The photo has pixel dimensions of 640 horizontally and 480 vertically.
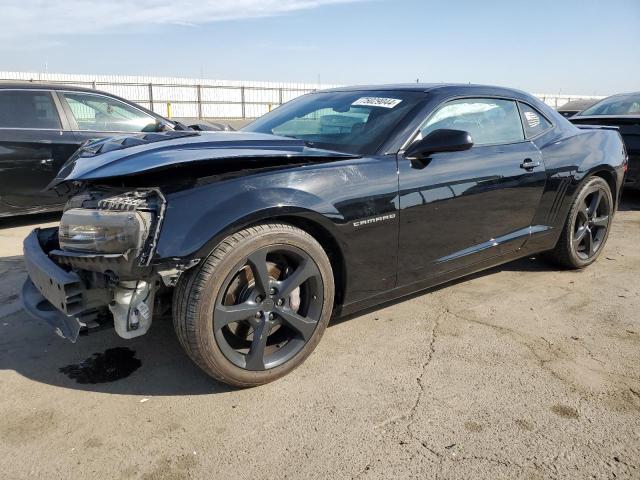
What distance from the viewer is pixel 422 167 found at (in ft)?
10.0

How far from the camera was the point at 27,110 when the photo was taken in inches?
218

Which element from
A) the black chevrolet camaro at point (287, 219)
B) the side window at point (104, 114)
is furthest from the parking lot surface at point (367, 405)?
the side window at point (104, 114)

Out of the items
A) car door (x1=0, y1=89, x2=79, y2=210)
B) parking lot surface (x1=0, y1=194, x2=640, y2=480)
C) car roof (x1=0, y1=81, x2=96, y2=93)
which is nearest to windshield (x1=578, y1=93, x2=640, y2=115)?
parking lot surface (x1=0, y1=194, x2=640, y2=480)

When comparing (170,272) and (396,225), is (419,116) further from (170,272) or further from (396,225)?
(170,272)

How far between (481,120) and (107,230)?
255cm

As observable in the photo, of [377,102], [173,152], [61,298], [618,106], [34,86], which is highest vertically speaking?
[34,86]

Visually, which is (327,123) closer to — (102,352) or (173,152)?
(173,152)

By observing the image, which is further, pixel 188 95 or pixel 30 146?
pixel 188 95

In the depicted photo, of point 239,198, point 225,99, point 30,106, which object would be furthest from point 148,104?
point 239,198

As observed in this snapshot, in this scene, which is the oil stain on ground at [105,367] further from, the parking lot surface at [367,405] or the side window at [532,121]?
the side window at [532,121]

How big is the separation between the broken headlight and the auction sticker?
5.61 feet

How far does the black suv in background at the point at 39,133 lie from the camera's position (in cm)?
536

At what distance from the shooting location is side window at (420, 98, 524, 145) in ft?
10.9

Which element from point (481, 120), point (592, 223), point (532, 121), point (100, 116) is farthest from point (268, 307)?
point (100, 116)
